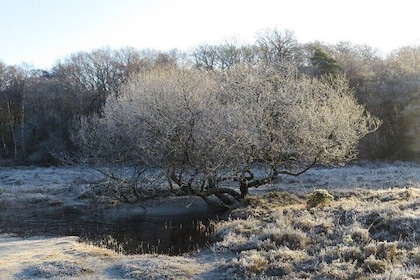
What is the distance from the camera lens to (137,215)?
20453 millimetres

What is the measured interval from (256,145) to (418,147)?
23.8m

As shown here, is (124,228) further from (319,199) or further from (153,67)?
(153,67)

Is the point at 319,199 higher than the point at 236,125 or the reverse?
the reverse

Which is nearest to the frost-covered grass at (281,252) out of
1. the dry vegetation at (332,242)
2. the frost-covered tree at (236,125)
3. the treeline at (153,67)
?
the dry vegetation at (332,242)

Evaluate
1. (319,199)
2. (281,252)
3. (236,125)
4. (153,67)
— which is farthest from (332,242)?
(153,67)

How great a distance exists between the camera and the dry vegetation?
8.79 meters

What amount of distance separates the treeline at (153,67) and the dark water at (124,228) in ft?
63.9

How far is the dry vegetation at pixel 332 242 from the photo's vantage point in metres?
8.79

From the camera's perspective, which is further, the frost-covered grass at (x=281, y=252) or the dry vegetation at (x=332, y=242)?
the frost-covered grass at (x=281, y=252)

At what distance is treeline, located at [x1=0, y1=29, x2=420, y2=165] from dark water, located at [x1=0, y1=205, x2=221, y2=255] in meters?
19.5

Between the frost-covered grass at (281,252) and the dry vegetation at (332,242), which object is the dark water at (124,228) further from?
the dry vegetation at (332,242)

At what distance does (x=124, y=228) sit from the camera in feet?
57.3

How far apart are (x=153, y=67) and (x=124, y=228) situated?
78.8 ft

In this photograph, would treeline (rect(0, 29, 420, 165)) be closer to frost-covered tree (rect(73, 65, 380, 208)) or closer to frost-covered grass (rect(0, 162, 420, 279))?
frost-covered tree (rect(73, 65, 380, 208))
